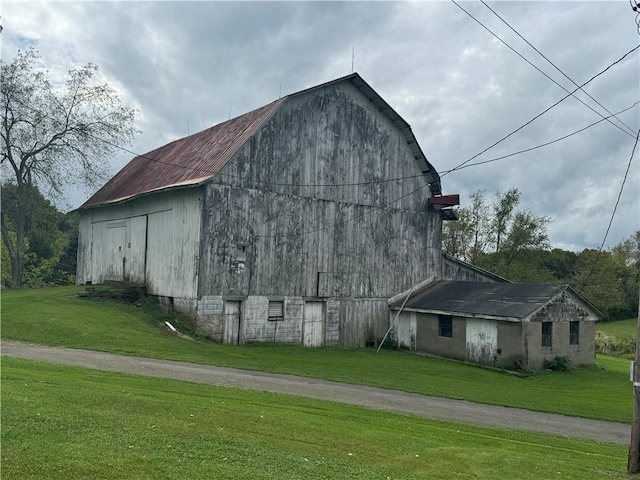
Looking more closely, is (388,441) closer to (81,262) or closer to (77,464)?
(77,464)

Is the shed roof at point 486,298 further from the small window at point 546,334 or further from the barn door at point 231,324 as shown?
the barn door at point 231,324

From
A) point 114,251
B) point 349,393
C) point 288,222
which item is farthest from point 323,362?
point 114,251

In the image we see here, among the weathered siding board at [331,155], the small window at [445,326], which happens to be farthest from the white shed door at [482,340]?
the weathered siding board at [331,155]

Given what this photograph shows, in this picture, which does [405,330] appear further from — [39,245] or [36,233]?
[39,245]

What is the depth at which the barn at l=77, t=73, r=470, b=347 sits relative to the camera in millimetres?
25406

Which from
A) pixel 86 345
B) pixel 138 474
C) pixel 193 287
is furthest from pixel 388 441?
pixel 193 287

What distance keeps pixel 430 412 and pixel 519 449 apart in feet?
13.1

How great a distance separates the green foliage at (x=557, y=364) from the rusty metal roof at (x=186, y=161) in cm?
1736

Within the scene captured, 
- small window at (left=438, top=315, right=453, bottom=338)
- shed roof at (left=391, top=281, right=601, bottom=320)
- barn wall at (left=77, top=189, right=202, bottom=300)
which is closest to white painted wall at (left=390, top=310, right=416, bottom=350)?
shed roof at (left=391, top=281, right=601, bottom=320)

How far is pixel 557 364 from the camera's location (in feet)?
85.5

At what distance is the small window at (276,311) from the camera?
26781 millimetres

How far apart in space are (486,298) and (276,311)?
10.6m

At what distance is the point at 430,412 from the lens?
14297mm

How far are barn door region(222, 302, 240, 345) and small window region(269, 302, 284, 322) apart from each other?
1815 millimetres
